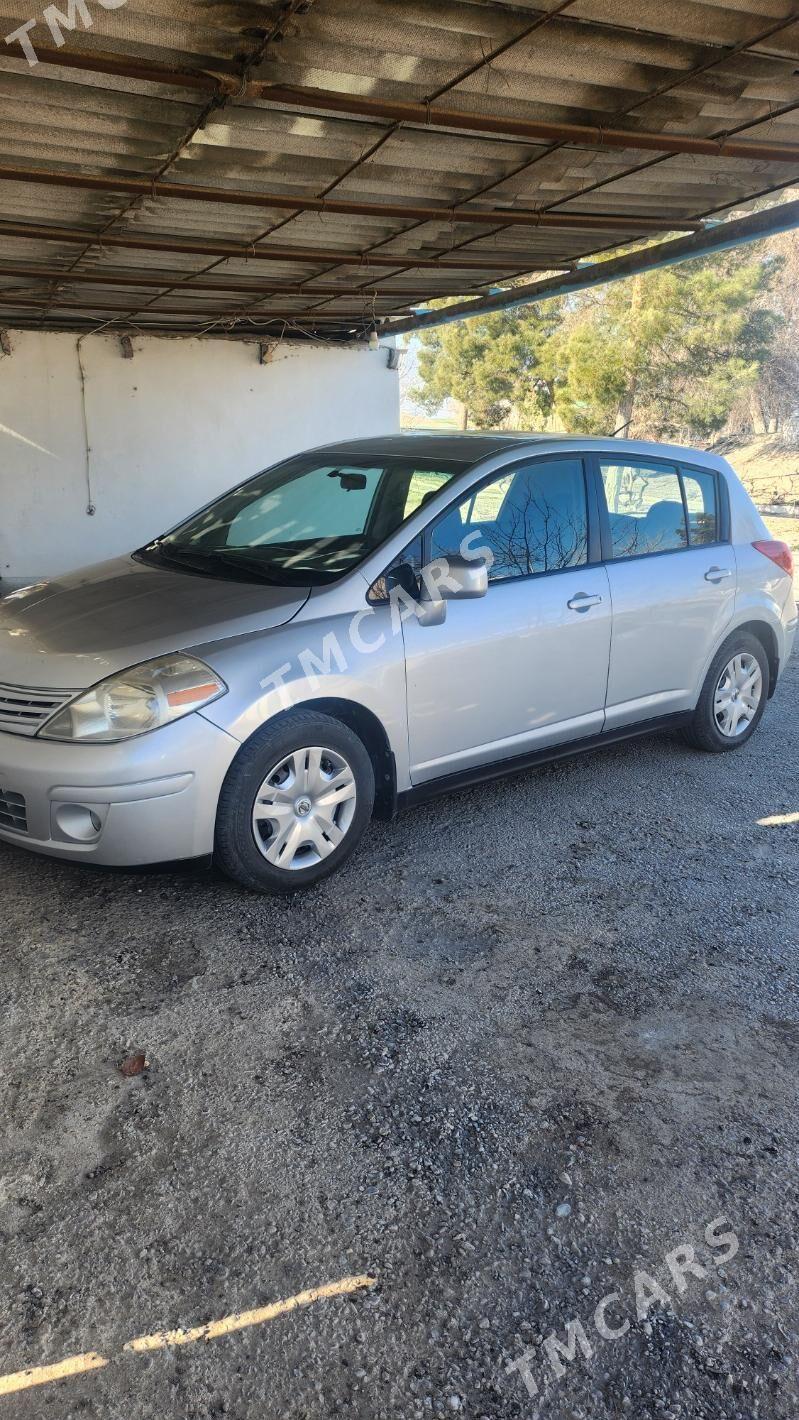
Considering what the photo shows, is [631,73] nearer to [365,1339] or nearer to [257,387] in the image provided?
[365,1339]

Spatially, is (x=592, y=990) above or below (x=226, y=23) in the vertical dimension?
below

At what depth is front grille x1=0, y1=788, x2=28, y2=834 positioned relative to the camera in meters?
3.31

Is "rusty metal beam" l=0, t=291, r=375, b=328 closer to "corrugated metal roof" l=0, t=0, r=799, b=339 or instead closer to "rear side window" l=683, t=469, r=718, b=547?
"corrugated metal roof" l=0, t=0, r=799, b=339

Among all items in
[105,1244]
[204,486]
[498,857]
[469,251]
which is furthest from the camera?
[204,486]

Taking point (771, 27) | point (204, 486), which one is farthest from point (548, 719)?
point (204, 486)

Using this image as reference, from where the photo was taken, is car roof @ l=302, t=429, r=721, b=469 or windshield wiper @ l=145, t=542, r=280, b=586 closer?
windshield wiper @ l=145, t=542, r=280, b=586

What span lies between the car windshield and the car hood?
0.19m

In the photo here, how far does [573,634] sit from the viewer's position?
425 cm

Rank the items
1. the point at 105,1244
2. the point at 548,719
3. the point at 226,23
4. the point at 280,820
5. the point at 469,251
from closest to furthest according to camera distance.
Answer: the point at 105,1244 → the point at 226,23 → the point at 280,820 → the point at 548,719 → the point at 469,251

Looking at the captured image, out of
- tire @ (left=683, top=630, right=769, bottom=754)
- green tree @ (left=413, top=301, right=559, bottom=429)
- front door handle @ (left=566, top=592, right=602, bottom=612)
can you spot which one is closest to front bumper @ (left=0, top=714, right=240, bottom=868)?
front door handle @ (left=566, top=592, right=602, bottom=612)

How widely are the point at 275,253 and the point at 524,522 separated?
273 cm

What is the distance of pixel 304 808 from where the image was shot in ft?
11.7

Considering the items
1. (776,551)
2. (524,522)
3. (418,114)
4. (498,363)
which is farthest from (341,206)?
(498,363)

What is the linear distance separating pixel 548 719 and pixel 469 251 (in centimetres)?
348
